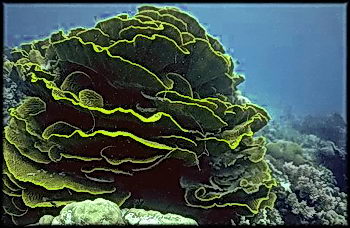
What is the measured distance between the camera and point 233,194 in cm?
347

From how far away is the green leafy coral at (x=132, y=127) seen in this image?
305 centimetres

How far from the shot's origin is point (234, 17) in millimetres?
78500

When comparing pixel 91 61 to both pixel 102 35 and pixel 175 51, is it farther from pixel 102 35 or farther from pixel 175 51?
pixel 175 51

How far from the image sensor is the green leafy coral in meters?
3.05

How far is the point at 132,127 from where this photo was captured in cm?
302

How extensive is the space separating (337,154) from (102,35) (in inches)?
298

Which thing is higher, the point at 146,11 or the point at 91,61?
the point at 146,11

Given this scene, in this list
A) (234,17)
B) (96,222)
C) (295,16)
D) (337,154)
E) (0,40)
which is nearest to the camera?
(96,222)

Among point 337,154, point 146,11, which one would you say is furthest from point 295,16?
point 146,11

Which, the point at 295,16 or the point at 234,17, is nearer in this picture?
the point at 295,16

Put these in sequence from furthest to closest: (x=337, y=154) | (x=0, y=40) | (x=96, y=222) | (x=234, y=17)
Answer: (x=234, y=17)
(x=337, y=154)
(x=0, y=40)
(x=96, y=222)

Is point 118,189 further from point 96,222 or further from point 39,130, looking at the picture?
point 39,130

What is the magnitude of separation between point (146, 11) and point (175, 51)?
2.53 feet

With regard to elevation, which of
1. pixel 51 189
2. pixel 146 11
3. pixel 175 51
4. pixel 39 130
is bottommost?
pixel 51 189
